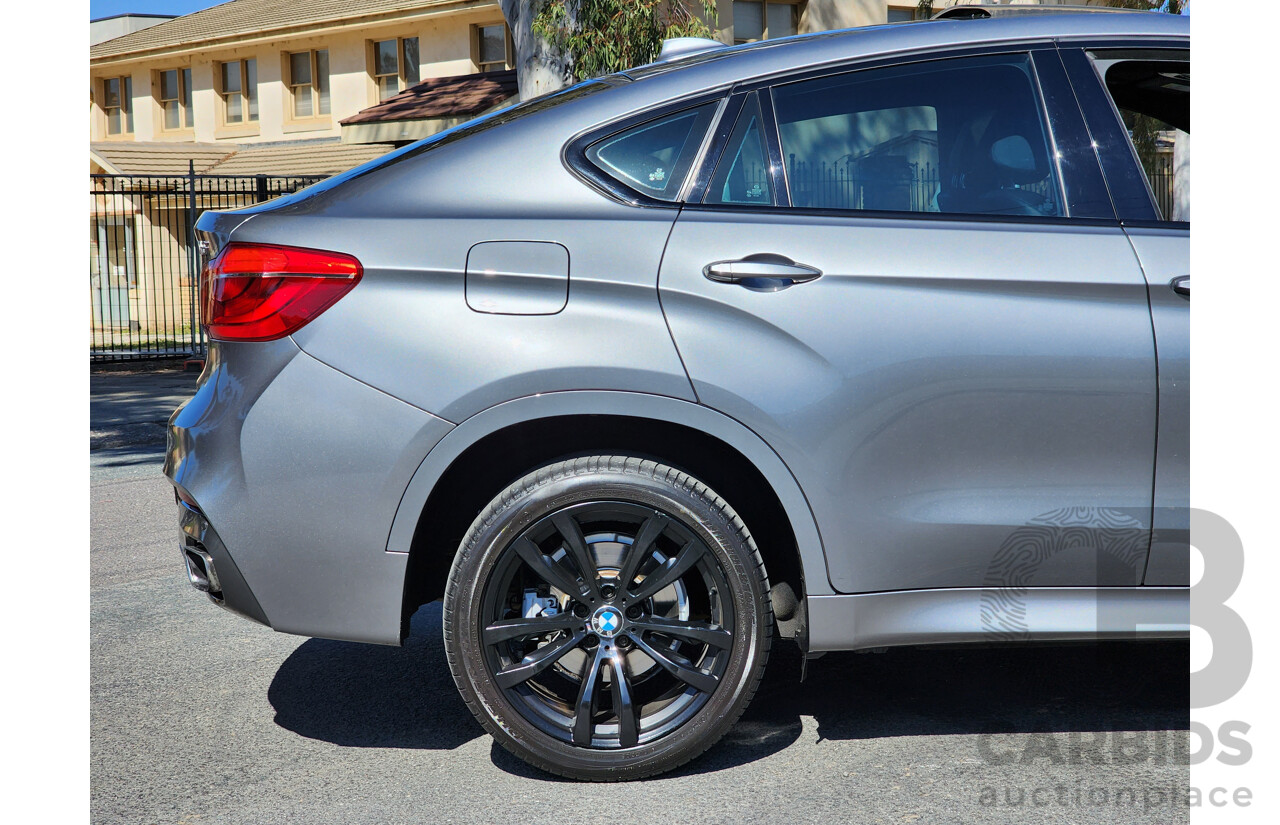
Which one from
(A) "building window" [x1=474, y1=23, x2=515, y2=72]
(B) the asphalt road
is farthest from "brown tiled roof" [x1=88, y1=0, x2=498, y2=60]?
(B) the asphalt road

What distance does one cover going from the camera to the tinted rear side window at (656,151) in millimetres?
2828

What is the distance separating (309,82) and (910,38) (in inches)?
969

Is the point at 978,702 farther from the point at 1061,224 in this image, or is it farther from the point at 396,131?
the point at 396,131

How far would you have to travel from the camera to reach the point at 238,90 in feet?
86.9

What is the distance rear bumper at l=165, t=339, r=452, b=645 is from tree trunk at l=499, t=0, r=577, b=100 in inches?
334

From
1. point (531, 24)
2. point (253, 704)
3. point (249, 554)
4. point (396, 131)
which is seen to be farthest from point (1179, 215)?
point (396, 131)

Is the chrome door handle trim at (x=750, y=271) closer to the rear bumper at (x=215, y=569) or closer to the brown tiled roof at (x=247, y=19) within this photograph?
the rear bumper at (x=215, y=569)

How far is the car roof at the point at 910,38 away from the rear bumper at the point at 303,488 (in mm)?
1180

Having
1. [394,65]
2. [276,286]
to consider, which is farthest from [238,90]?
[276,286]

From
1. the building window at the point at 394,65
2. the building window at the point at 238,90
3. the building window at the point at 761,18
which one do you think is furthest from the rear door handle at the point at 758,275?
the building window at the point at 238,90

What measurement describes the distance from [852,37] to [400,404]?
1.55m

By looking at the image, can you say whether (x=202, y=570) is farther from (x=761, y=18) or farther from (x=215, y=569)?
(x=761, y=18)

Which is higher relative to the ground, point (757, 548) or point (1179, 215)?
point (1179, 215)

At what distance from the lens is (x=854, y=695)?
350cm
